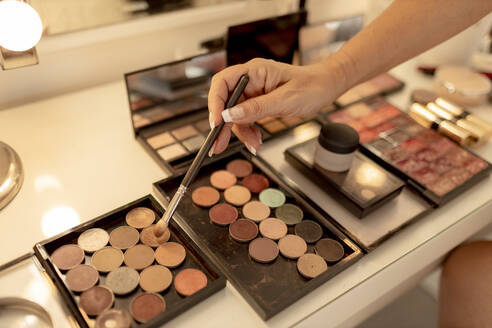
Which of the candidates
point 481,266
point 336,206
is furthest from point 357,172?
point 481,266

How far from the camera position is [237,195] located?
2.64 feet

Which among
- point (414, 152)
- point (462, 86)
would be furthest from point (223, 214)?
point (462, 86)

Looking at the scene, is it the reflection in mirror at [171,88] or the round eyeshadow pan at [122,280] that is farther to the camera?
the reflection in mirror at [171,88]

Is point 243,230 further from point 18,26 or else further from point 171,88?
point 18,26

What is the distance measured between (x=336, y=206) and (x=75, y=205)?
0.47 meters

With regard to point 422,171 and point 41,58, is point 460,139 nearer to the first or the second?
point 422,171

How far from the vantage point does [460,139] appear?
37.1 inches

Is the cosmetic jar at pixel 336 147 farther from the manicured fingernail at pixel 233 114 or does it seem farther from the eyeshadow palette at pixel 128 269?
the eyeshadow palette at pixel 128 269

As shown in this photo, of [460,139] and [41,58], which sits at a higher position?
[41,58]

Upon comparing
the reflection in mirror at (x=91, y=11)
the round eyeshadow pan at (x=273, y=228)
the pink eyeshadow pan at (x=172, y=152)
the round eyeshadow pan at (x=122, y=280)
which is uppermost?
the reflection in mirror at (x=91, y=11)

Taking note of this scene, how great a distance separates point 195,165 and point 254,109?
134 mm

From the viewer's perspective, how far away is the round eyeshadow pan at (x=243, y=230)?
2.39 feet

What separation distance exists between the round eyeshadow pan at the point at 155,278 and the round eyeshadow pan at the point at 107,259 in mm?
46

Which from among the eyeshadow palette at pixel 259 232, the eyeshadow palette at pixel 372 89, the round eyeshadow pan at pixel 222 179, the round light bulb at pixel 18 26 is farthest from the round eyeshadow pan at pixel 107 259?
the eyeshadow palette at pixel 372 89
